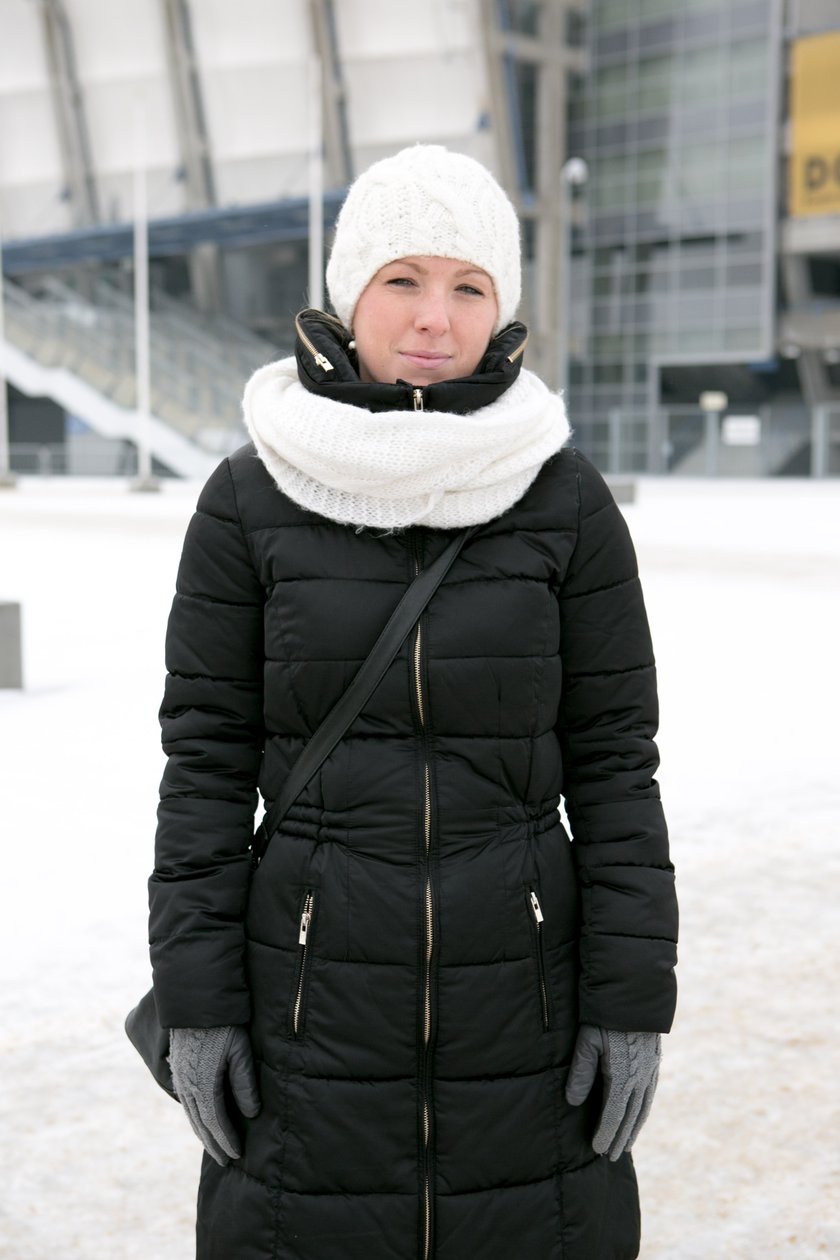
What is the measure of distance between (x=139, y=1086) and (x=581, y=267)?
52.3 meters

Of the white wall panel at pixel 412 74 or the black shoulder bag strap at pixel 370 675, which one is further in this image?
the white wall panel at pixel 412 74

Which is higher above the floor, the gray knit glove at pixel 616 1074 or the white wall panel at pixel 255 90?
the white wall panel at pixel 255 90

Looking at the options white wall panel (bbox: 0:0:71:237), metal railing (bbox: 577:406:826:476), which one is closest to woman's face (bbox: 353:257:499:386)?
metal railing (bbox: 577:406:826:476)

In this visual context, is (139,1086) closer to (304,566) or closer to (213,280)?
(304,566)

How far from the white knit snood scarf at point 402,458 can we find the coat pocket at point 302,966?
0.54 m

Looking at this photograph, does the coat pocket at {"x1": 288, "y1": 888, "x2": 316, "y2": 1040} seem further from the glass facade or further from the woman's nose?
the glass facade

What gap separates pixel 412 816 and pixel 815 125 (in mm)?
48780

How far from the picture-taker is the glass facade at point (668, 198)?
4869cm

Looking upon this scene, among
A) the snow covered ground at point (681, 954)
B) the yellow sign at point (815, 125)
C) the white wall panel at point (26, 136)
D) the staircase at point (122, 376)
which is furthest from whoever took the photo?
the white wall panel at point (26, 136)

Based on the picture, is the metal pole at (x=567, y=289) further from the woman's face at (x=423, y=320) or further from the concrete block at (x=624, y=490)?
the woman's face at (x=423, y=320)

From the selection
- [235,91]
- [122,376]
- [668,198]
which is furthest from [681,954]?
[235,91]

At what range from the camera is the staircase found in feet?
140

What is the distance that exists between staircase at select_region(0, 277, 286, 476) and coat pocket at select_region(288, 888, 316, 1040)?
39639mm

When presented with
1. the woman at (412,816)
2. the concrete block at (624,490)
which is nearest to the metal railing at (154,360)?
the concrete block at (624,490)
